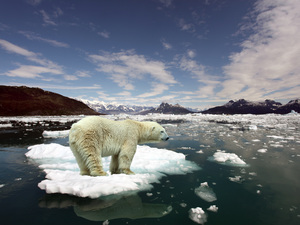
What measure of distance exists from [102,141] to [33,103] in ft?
420

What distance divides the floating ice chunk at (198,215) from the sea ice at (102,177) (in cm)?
132

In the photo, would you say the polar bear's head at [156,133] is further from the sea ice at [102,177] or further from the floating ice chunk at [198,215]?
the floating ice chunk at [198,215]

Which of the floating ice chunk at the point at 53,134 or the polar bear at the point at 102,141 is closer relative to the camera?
the polar bear at the point at 102,141

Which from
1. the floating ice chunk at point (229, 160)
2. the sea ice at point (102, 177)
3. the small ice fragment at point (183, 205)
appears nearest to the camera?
the small ice fragment at point (183, 205)

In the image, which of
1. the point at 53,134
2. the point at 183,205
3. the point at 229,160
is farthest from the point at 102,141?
the point at 53,134

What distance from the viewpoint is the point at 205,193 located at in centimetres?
407

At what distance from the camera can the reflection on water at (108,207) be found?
9.62ft

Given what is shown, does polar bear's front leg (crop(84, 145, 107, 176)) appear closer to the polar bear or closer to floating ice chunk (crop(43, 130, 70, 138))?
the polar bear

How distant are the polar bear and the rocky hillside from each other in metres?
109

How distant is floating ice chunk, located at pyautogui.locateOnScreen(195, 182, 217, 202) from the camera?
3807 millimetres

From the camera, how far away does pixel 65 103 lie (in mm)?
131000

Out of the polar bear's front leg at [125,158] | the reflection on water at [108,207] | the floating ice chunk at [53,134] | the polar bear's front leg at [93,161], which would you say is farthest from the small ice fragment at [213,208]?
the floating ice chunk at [53,134]

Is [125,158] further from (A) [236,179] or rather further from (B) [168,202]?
(A) [236,179]

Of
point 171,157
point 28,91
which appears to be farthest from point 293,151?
point 28,91
